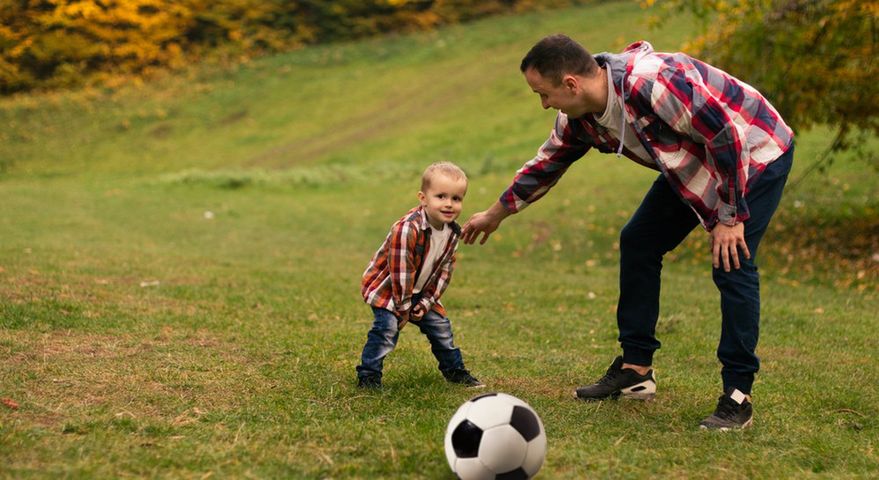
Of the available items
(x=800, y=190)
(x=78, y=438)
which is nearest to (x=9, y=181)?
(x=800, y=190)

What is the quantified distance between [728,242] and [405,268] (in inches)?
68.8

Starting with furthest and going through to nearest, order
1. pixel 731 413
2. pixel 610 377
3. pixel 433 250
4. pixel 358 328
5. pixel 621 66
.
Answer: pixel 358 328
pixel 610 377
pixel 433 250
pixel 731 413
pixel 621 66

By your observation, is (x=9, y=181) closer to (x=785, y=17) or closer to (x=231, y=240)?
(x=231, y=240)

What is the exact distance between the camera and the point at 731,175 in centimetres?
428

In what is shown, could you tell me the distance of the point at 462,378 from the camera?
5.38 metres

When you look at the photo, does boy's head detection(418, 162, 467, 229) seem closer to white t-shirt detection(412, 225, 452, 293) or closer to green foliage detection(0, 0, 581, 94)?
white t-shirt detection(412, 225, 452, 293)

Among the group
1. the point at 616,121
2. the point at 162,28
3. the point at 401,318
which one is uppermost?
the point at 616,121

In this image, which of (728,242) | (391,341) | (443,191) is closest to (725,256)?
(728,242)

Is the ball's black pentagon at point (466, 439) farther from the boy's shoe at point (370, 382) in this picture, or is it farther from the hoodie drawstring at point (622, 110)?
the hoodie drawstring at point (622, 110)

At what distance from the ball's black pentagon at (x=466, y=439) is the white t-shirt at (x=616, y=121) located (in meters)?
1.77

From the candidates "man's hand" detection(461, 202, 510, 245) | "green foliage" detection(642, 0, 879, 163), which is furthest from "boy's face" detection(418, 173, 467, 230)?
"green foliage" detection(642, 0, 879, 163)

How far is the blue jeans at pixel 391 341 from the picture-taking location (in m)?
5.04

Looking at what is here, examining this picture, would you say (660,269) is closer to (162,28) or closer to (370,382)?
(370,382)

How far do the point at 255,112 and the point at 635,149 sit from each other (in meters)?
29.2
